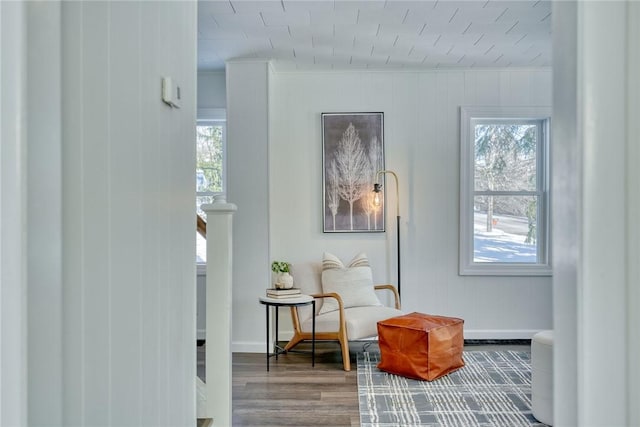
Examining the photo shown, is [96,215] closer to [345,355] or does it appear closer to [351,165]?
[345,355]

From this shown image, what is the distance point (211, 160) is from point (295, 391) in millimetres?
2463

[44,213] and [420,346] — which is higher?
[44,213]

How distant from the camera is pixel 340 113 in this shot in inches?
189

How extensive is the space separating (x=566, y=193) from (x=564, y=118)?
0.15 metres

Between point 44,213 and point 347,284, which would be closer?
point 44,213

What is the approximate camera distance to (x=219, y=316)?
95.1 inches

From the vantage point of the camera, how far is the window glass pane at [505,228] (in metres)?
4.91

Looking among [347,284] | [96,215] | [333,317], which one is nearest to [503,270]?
[347,284]

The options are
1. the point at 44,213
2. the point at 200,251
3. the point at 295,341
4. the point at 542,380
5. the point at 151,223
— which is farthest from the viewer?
the point at 200,251

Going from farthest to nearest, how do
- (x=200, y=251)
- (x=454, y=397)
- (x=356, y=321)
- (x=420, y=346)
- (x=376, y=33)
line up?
(x=200, y=251), (x=356, y=321), (x=376, y=33), (x=420, y=346), (x=454, y=397)

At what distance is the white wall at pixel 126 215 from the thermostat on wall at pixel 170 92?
0.03 meters

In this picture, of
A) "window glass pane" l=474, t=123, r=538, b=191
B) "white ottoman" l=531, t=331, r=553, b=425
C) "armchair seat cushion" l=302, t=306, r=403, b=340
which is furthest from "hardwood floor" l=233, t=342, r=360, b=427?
"window glass pane" l=474, t=123, r=538, b=191

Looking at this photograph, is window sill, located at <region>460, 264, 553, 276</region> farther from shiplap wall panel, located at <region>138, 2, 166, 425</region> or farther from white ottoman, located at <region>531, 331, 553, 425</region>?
shiplap wall panel, located at <region>138, 2, 166, 425</region>

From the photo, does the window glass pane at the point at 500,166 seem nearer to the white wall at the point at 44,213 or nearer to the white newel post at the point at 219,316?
the white newel post at the point at 219,316
